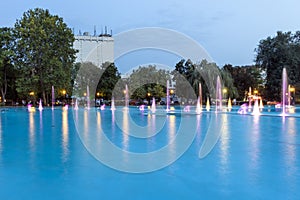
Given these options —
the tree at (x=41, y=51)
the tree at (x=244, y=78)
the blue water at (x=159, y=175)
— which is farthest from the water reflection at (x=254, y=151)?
the tree at (x=244, y=78)

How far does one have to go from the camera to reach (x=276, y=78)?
3278 cm

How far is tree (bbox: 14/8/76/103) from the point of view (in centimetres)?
3005

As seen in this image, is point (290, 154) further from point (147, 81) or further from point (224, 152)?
point (147, 81)

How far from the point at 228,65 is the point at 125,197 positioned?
40.8m

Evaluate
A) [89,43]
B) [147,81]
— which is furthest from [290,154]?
[89,43]

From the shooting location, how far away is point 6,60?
3212cm

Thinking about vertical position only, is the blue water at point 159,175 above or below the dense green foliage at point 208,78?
below

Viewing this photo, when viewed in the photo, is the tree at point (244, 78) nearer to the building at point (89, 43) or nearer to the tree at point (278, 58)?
the tree at point (278, 58)

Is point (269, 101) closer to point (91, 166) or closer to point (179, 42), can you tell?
point (179, 42)

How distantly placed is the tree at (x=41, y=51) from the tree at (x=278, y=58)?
19700 millimetres

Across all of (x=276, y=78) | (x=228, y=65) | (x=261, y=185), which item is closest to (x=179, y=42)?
(x=261, y=185)

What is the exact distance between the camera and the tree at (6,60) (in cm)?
3061

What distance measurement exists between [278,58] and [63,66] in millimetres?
21365

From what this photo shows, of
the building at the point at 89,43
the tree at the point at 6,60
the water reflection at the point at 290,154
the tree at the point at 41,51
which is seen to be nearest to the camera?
the water reflection at the point at 290,154
